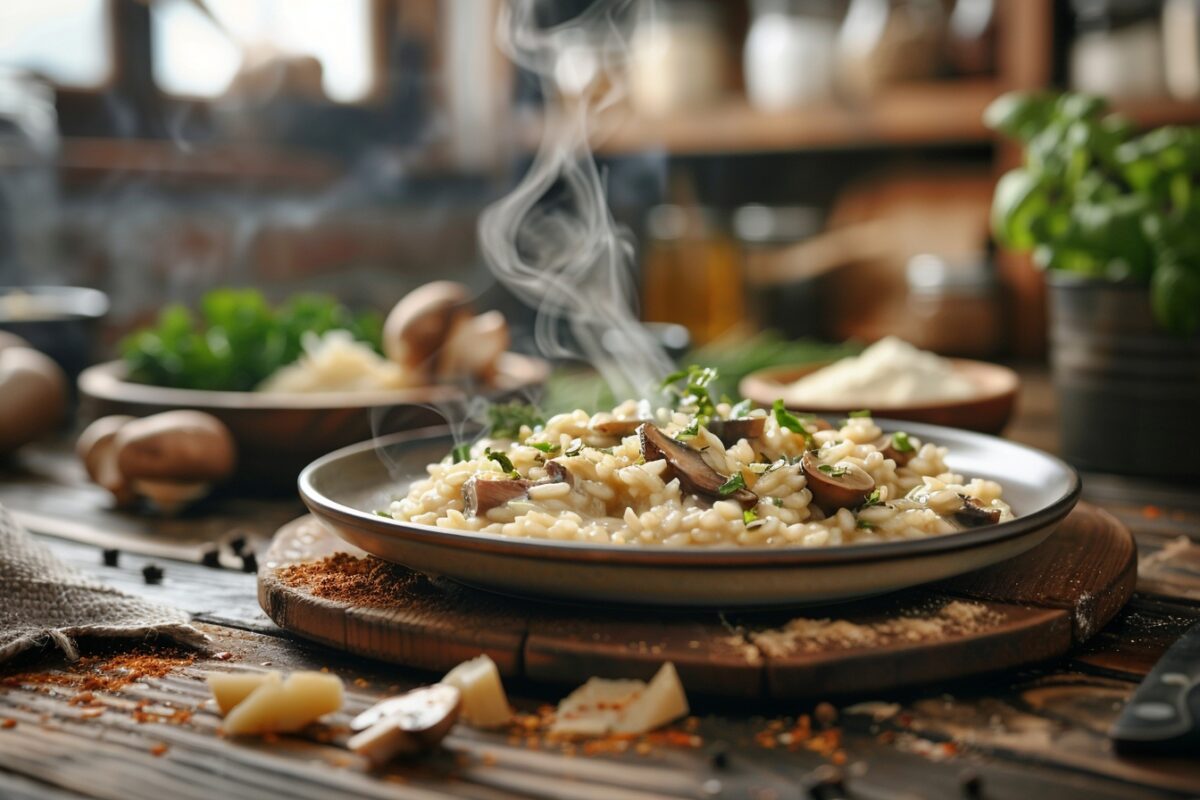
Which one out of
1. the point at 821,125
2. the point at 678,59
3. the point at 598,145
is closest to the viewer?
the point at 821,125

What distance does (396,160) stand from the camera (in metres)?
5.24

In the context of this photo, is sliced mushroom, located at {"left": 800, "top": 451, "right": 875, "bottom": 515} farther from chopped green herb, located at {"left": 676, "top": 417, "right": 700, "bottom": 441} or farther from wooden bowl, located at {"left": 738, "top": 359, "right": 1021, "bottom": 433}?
wooden bowl, located at {"left": 738, "top": 359, "right": 1021, "bottom": 433}

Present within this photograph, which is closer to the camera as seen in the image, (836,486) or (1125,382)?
(836,486)

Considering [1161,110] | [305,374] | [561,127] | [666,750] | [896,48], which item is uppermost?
[896,48]

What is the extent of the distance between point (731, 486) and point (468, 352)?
1.24 metres

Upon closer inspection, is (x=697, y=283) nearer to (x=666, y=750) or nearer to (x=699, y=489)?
(x=699, y=489)

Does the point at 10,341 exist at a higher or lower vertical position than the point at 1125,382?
higher

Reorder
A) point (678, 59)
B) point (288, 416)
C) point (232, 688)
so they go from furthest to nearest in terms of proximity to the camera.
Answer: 1. point (678, 59)
2. point (288, 416)
3. point (232, 688)

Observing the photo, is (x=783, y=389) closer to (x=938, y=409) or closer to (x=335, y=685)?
(x=938, y=409)

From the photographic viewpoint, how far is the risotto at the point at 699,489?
1309mm

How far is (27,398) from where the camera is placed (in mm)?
2650

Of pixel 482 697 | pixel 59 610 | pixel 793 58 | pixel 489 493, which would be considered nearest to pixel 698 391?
pixel 489 493

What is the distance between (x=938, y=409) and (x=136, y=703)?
1454 mm

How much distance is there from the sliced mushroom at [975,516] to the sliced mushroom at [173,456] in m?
1.34
